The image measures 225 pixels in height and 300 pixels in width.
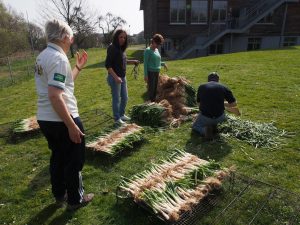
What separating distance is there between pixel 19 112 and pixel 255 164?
26.6ft

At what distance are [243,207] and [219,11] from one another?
28.7 meters

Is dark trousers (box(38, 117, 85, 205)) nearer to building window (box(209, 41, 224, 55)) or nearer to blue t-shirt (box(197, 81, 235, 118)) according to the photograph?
blue t-shirt (box(197, 81, 235, 118))

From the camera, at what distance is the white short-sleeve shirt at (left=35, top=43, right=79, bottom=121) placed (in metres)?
3.24

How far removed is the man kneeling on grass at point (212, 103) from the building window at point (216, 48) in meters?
25.0

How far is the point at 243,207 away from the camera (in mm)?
4129

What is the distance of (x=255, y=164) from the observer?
17.4 ft

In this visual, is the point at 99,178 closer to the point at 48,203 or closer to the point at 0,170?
the point at 48,203

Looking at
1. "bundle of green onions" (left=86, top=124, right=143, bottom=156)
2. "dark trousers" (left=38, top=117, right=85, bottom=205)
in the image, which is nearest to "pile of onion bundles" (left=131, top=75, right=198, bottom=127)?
"bundle of green onions" (left=86, top=124, right=143, bottom=156)

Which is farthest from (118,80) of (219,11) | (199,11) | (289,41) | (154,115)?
(289,41)

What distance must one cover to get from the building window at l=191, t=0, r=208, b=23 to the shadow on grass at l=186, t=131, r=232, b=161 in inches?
989

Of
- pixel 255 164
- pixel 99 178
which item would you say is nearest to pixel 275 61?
pixel 255 164

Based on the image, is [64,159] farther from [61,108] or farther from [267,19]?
[267,19]

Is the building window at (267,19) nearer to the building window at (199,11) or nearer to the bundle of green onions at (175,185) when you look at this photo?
the building window at (199,11)

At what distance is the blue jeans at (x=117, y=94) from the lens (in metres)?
6.86
